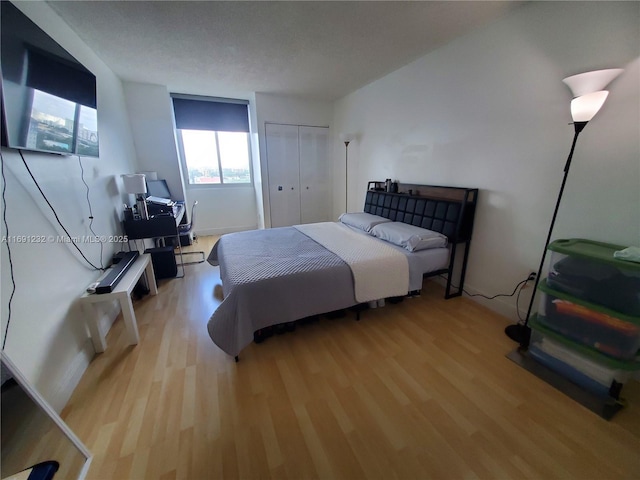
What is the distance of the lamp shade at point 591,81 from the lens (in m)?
1.41

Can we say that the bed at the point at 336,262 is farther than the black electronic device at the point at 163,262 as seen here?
No

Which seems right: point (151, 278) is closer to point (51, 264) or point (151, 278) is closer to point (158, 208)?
point (158, 208)

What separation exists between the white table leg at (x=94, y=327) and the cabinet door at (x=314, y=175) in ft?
11.6

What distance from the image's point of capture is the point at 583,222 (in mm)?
1749

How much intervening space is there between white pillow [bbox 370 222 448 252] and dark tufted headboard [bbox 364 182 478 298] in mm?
160

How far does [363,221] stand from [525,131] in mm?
1686

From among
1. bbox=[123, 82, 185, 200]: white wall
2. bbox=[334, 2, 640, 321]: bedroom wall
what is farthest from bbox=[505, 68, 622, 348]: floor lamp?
bbox=[123, 82, 185, 200]: white wall

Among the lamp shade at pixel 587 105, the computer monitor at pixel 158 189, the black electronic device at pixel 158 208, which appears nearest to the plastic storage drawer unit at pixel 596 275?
the lamp shade at pixel 587 105

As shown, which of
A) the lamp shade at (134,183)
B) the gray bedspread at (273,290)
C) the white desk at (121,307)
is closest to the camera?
the gray bedspread at (273,290)

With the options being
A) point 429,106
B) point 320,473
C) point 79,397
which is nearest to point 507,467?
point 320,473

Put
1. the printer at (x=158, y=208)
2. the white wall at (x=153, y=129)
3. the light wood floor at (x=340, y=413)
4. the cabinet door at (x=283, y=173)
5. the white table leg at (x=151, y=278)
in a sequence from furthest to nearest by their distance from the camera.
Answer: the cabinet door at (x=283, y=173) < the white wall at (x=153, y=129) < the printer at (x=158, y=208) < the white table leg at (x=151, y=278) < the light wood floor at (x=340, y=413)

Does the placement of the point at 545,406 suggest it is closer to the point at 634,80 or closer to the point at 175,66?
the point at 634,80

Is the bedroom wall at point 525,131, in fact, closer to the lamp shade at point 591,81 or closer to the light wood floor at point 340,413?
the lamp shade at point 591,81

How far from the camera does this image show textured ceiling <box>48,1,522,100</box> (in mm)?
1873
